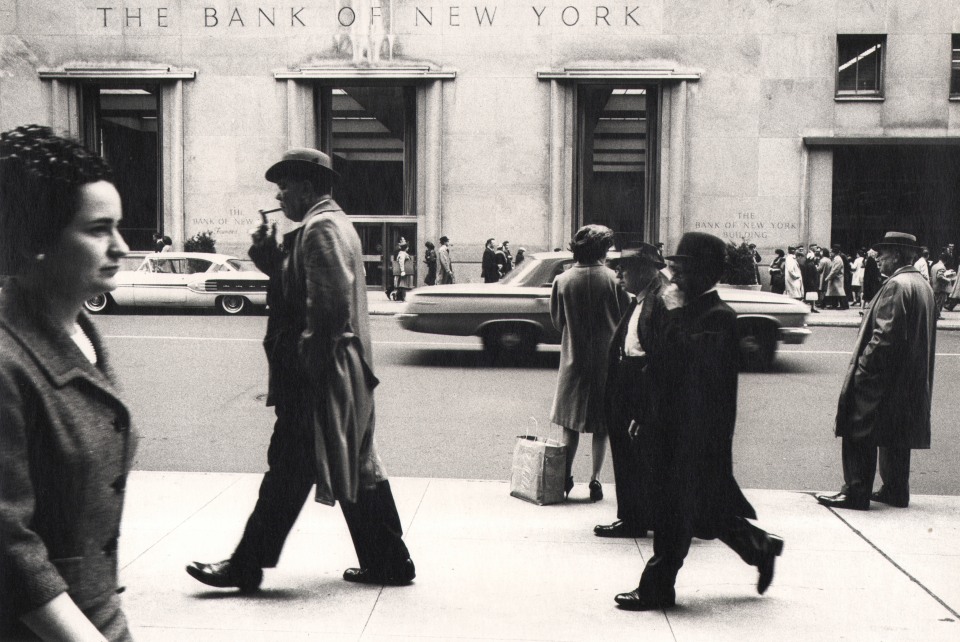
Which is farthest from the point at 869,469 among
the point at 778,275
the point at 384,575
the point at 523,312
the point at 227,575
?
the point at 778,275

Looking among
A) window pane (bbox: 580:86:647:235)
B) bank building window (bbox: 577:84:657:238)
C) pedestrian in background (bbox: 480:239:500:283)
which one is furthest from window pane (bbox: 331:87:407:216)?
pedestrian in background (bbox: 480:239:500:283)

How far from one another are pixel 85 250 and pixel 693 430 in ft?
10.4

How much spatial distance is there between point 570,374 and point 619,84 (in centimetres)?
2274

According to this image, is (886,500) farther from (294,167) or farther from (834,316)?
(834,316)

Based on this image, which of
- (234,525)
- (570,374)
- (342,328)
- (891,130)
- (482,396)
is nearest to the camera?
(342,328)

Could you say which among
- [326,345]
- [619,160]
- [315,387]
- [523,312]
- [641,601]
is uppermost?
[619,160]

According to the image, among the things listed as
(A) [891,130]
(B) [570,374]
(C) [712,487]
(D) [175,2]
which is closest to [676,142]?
(A) [891,130]

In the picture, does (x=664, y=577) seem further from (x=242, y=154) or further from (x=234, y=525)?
(x=242, y=154)

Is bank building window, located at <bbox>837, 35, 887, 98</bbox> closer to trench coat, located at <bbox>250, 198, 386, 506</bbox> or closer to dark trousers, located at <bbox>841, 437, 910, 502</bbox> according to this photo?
dark trousers, located at <bbox>841, 437, 910, 502</bbox>

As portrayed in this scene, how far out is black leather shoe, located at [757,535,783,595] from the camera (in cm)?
443

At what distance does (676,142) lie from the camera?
26984 millimetres

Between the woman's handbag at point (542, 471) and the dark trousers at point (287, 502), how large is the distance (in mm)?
1847

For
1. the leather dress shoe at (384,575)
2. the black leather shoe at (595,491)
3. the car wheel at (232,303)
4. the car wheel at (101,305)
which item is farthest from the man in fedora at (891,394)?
the car wheel at (101,305)

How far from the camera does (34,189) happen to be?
1.67 metres
